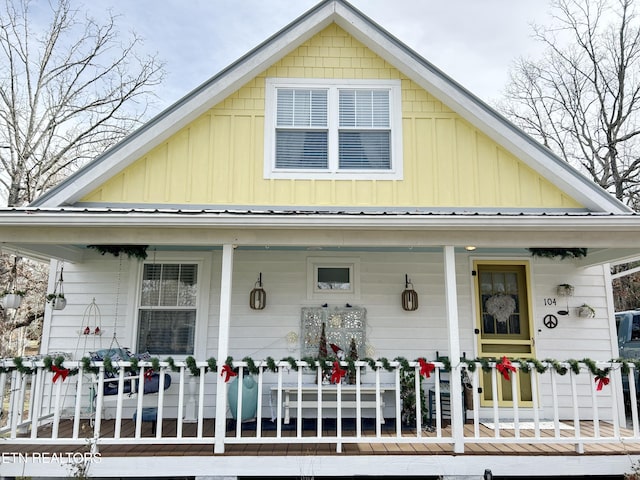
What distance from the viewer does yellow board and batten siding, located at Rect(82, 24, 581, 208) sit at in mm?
6309

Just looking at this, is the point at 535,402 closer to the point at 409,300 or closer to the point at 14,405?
the point at 409,300

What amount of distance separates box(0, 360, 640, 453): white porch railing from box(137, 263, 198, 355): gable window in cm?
54

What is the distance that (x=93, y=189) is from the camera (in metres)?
6.28

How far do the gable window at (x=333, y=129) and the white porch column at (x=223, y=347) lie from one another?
203cm

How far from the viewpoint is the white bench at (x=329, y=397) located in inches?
224

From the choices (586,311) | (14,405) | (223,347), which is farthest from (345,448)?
(586,311)

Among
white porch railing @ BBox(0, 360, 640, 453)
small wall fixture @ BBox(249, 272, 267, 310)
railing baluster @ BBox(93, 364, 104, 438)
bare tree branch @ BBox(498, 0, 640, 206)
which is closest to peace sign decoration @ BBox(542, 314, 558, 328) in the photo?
white porch railing @ BBox(0, 360, 640, 453)

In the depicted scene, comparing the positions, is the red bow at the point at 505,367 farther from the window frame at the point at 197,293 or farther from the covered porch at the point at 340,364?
the window frame at the point at 197,293

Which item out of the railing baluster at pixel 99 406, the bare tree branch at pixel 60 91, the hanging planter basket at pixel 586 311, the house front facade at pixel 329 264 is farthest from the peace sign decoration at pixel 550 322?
the bare tree branch at pixel 60 91

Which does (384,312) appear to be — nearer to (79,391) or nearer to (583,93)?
(79,391)

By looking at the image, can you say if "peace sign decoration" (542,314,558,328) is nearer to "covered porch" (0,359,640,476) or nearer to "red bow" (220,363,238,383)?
"covered porch" (0,359,640,476)

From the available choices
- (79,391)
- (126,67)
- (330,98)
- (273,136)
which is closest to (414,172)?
(330,98)

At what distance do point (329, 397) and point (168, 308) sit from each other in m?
2.71

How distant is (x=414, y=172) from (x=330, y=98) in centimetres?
168
